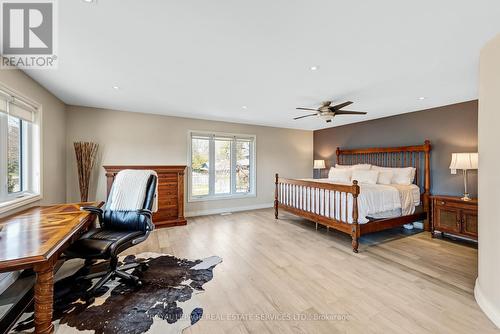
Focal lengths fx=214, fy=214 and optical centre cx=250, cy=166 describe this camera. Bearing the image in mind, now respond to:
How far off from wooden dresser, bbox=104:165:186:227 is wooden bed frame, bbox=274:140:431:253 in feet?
6.91

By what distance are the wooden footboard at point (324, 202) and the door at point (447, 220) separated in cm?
161

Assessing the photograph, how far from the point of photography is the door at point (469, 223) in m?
3.08

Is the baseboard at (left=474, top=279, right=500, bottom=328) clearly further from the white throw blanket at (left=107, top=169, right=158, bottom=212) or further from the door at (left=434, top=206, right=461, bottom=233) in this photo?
the white throw blanket at (left=107, top=169, right=158, bottom=212)

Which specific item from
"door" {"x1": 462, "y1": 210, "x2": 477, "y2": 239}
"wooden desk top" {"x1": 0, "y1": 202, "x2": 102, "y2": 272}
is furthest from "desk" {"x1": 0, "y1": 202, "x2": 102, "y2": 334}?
"door" {"x1": 462, "y1": 210, "x2": 477, "y2": 239}

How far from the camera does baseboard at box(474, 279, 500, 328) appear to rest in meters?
1.66

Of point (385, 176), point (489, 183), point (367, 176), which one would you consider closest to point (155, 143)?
point (367, 176)

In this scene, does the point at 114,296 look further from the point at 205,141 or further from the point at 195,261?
the point at 205,141

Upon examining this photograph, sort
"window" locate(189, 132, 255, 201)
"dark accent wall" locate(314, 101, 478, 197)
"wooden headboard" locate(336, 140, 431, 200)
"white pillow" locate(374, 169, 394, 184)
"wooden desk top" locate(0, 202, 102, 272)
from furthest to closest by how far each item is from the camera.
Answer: "window" locate(189, 132, 255, 201) → "white pillow" locate(374, 169, 394, 184) → "wooden headboard" locate(336, 140, 431, 200) → "dark accent wall" locate(314, 101, 478, 197) → "wooden desk top" locate(0, 202, 102, 272)

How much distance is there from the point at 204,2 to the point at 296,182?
136 inches

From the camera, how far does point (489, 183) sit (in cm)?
179

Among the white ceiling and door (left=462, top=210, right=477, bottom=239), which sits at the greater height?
the white ceiling

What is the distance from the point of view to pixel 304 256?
2877 mm

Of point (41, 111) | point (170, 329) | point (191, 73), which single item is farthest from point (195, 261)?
point (41, 111)

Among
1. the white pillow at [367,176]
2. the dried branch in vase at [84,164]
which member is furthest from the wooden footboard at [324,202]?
the dried branch in vase at [84,164]
